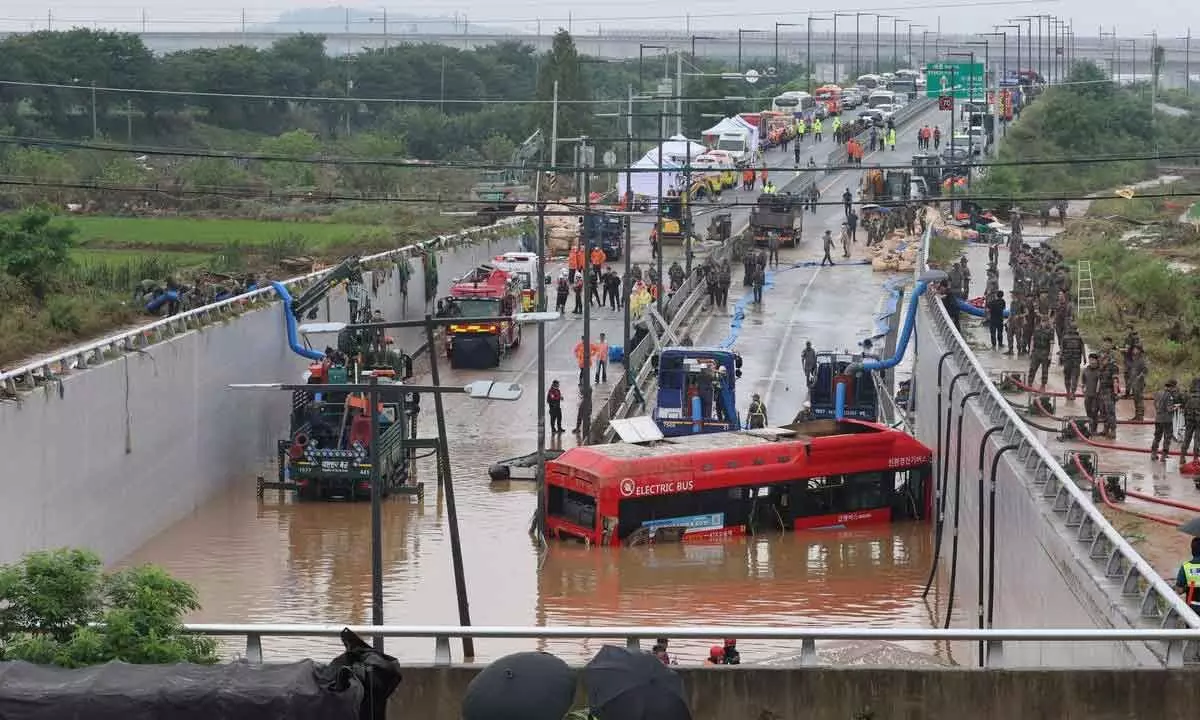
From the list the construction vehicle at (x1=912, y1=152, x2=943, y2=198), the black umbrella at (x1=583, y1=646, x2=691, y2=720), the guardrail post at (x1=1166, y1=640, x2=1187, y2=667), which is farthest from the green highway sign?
the black umbrella at (x1=583, y1=646, x2=691, y2=720)

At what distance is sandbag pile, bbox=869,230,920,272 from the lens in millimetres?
70250

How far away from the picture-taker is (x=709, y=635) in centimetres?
1215

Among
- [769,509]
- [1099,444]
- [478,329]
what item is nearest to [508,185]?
[478,329]

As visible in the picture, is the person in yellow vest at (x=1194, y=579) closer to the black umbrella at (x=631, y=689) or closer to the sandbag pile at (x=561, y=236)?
the black umbrella at (x=631, y=689)

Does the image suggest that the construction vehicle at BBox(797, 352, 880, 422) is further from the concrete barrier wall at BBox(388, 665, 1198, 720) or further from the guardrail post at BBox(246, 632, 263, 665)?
the guardrail post at BBox(246, 632, 263, 665)

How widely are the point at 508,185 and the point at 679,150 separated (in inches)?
392

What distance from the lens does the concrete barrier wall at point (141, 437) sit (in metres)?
31.6

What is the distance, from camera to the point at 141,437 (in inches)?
1475

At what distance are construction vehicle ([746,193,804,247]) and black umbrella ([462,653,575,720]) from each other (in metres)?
64.9

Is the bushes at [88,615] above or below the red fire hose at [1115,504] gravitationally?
above

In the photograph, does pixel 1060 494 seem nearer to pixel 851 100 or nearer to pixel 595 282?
pixel 595 282

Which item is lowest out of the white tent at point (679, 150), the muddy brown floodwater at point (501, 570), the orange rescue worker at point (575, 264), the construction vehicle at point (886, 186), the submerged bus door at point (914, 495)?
the muddy brown floodwater at point (501, 570)

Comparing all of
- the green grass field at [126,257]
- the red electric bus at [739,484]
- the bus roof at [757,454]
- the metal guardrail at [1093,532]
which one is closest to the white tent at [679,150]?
the green grass field at [126,257]

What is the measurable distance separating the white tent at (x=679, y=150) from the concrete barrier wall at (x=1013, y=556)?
146 ft
